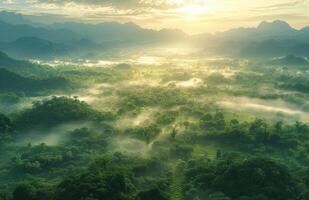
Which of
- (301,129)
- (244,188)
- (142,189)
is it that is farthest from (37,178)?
(301,129)

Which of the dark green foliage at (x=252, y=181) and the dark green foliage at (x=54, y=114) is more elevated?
the dark green foliage at (x=252, y=181)

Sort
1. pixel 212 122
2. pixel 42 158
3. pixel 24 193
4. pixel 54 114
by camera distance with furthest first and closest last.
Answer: pixel 54 114 → pixel 212 122 → pixel 42 158 → pixel 24 193

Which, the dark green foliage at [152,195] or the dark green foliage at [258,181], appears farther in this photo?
the dark green foliage at [258,181]

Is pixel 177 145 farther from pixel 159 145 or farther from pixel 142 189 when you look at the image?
pixel 142 189

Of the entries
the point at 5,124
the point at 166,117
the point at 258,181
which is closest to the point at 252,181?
the point at 258,181

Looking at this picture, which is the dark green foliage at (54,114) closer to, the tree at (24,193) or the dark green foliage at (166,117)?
the dark green foliage at (166,117)

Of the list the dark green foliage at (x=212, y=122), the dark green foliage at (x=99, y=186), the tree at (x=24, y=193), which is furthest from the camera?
the dark green foliage at (x=212, y=122)

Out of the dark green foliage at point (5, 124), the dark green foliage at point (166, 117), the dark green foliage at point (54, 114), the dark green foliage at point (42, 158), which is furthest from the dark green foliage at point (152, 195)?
the dark green foliage at point (54, 114)

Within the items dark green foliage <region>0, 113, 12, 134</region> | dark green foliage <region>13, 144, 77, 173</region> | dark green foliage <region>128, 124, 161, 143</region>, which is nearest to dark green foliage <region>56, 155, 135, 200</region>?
dark green foliage <region>13, 144, 77, 173</region>

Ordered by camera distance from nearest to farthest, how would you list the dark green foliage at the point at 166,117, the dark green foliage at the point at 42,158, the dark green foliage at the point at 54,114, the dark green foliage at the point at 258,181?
the dark green foliage at the point at 258,181 < the dark green foliage at the point at 42,158 < the dark green foliage at the point at 54,114 < the dark green foliage at the point at 166,117

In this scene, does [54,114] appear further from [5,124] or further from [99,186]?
[99,186]


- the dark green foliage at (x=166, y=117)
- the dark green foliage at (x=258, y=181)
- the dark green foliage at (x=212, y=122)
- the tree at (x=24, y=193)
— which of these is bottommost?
the dark green foliage at (x=166, y=117)
